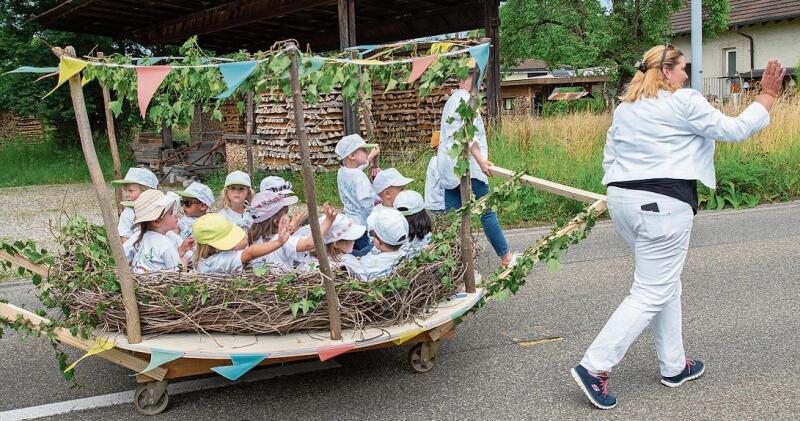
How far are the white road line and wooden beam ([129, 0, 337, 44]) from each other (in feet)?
25.7

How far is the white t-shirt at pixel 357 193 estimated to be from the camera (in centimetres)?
522

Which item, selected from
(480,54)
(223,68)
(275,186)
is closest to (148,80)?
(223,68)

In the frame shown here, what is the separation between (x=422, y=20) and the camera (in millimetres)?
13289

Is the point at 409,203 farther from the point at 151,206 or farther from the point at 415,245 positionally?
the point at 151,206

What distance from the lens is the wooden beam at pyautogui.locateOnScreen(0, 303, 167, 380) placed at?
3.45 metres

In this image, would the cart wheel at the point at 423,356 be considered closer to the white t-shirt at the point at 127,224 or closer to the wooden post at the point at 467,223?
the wooden post at the point at 467,223

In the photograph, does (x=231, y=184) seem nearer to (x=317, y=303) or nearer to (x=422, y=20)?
(x=317, y=303)

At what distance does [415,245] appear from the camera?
4273 mm

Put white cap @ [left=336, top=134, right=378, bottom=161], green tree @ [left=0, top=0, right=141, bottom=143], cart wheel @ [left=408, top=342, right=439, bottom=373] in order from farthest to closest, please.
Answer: green tree @ [left=0, top=0, right=141, bottom=143] → white cap @ [left=336, top=134, right=378, bottom=161] → cart wheel @ [left=408, top=342, right=439, bottom=373]

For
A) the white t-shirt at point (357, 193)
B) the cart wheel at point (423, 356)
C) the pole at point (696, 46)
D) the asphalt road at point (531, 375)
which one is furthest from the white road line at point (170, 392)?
the pole at point (696, 46)

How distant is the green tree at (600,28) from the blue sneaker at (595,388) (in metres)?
17.4

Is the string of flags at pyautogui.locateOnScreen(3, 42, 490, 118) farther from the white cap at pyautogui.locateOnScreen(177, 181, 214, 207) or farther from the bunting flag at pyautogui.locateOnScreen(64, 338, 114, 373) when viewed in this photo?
the white cap at pyautogui.locateOnScreen(177, 181, 214, 207)

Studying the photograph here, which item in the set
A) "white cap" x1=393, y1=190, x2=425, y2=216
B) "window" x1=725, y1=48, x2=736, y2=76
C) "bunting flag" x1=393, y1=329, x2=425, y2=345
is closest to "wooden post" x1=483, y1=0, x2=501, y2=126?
"white cap" x1=393, y1=190, x2=425, y2=216

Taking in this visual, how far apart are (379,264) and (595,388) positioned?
1.34 m
